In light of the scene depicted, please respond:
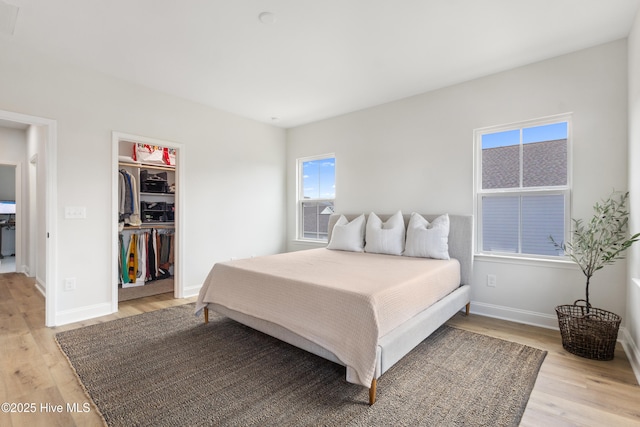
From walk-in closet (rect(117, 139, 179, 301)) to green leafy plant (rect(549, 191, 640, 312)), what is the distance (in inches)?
172

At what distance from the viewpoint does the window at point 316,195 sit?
4898 millimetres

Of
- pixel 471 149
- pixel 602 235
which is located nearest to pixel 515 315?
pixel 602 235

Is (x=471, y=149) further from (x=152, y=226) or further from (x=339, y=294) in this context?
(x=152, y=226)

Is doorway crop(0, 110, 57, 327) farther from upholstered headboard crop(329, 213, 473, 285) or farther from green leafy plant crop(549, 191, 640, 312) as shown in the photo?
green leafy plant crop(549, 191, 640, 312)

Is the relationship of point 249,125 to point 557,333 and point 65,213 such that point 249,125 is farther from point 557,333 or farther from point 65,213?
point 557,333

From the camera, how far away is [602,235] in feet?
8.64

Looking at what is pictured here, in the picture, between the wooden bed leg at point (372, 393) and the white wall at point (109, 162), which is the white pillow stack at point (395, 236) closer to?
the white wall at point (109, 162)

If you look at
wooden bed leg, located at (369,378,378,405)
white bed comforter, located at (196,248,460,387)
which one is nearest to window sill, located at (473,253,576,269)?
white bed comforter, located at (196,248,460,387)

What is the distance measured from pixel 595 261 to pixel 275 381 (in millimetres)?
2732

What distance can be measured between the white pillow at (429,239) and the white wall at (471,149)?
31 centimetres

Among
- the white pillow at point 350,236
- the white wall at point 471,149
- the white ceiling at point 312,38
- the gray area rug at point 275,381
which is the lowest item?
the gray area rug at point 275,381

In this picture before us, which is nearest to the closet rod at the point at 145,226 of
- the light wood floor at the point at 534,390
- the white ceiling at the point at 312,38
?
the light wood floor at the point at 534,390

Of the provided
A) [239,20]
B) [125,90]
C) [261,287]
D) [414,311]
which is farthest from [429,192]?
[125,90]

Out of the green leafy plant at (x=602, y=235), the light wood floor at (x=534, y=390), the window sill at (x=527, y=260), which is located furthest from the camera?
the window sill at (x=527, y=260)
